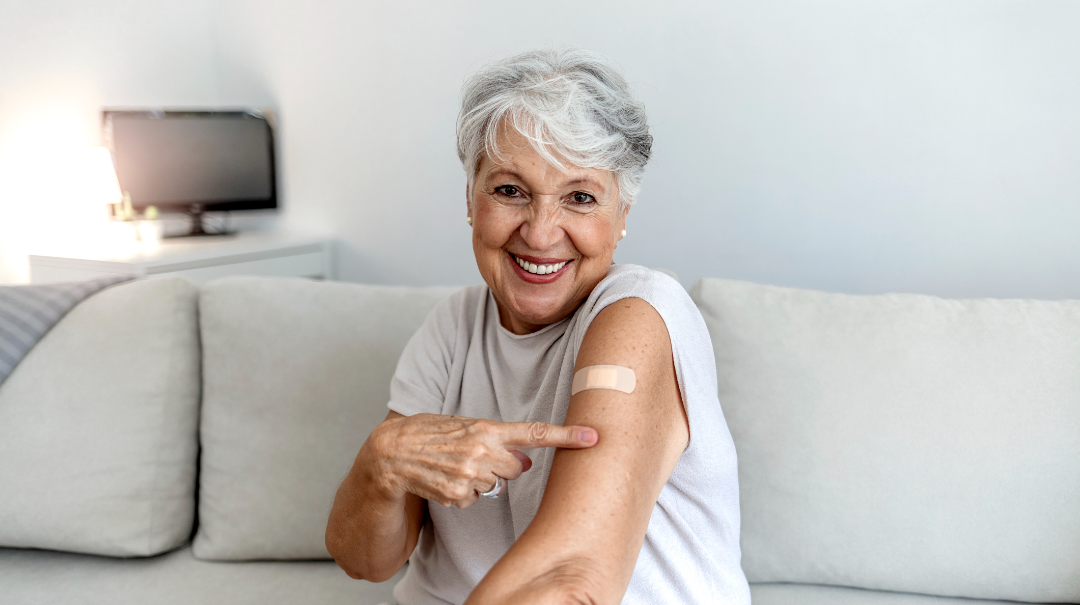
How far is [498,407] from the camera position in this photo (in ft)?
3.81

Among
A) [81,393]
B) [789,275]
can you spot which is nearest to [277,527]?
[81,393]

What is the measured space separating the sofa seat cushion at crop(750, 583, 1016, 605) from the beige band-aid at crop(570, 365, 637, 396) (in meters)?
0.71

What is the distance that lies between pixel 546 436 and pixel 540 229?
329 mm

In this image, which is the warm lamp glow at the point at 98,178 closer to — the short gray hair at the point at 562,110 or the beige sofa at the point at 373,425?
the beige sofa at the point at 373,425

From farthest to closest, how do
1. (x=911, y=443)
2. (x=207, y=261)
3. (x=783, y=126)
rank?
(x=207, y=261)
(x=783, y=126)
(x=911, y=443)

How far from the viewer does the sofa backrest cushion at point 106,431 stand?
1.49 meters

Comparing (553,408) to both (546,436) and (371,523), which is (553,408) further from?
(371,523)

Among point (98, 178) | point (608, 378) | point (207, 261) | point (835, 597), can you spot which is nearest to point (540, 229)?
point (608, 378)

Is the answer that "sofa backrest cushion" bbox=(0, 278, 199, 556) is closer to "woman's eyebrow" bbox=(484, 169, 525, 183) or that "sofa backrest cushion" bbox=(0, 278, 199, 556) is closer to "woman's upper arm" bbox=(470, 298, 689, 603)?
"woman's eyebrow" bbox=(484, 169, 525, 183)

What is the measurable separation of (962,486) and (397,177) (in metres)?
2.40

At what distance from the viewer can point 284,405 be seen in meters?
1.55

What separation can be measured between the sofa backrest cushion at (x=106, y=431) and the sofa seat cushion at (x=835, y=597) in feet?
3.95

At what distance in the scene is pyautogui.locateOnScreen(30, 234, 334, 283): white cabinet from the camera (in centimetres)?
269

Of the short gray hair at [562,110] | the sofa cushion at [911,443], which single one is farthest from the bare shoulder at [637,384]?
the sofa cushion at [911,443]
